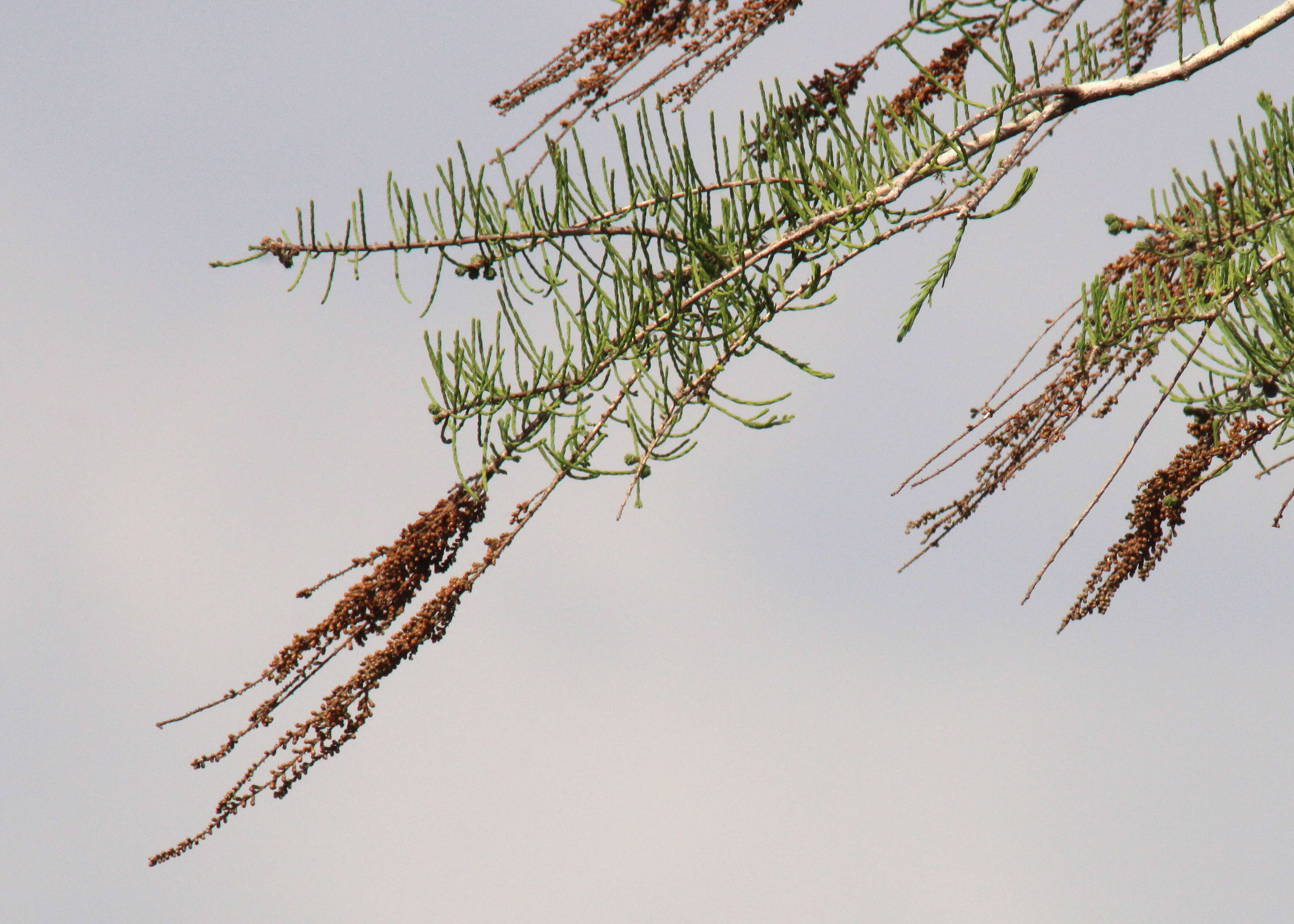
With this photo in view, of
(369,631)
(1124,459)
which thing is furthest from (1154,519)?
(369,631)

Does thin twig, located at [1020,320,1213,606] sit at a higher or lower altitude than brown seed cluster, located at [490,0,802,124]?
lower

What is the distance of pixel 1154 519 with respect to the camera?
3658 millimetres

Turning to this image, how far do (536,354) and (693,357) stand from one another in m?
0.40

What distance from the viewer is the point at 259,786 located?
2637mm

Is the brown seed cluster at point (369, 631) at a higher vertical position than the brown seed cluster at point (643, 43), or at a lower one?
lower

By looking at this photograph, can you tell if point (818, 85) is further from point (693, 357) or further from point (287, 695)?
point (287, 695)

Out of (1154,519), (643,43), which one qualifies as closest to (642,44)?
(643,43)

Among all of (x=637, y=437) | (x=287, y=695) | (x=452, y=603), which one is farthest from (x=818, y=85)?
(x=287, y=695)

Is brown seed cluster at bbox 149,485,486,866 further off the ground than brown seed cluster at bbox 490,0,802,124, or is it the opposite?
brown seed cluster at bbox 490,0,802,124

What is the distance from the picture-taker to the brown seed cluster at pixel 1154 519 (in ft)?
11.8

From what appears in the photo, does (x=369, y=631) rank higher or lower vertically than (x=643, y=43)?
lower

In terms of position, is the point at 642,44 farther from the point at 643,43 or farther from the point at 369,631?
the point at 369,631

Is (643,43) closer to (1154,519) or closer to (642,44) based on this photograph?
(642,44)

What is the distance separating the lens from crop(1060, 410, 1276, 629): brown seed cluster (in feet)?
11.8
